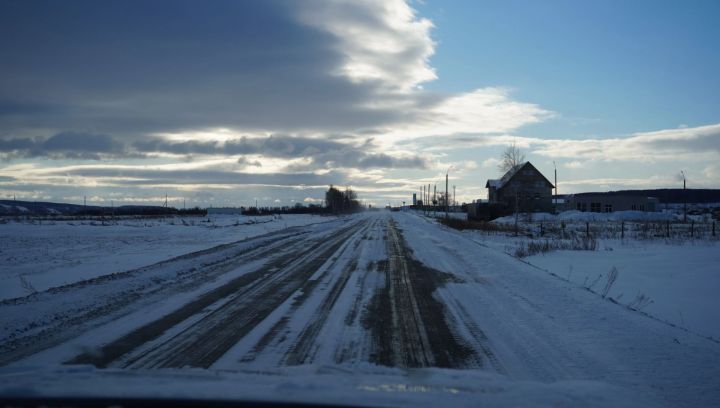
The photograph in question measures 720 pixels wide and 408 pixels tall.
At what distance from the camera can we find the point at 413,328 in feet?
23.0

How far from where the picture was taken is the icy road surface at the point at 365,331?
5.13 metres

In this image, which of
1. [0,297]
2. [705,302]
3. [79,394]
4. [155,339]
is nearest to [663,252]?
[705,302]

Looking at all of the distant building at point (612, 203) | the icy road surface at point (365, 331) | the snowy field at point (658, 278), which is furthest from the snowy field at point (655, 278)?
the distant building at point (612, 203)

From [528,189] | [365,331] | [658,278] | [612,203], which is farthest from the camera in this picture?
[612,203]

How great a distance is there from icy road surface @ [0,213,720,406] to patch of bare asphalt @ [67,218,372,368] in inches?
1.1

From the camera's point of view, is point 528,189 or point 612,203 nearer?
point 528,189

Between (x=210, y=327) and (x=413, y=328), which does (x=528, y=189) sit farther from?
(x=210, y=327)

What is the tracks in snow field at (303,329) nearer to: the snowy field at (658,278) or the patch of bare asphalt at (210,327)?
the patch of bare asphalt at (210,327)

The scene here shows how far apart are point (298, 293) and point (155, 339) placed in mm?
3815

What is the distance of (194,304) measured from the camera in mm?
8656

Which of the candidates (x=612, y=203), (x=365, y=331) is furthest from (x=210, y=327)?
(x=612, y=203)

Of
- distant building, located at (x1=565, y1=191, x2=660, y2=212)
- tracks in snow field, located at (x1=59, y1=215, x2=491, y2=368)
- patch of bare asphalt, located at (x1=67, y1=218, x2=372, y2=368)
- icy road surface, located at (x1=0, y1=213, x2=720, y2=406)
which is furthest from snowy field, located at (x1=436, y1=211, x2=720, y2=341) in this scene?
distant building, located at (x1=565, y1=191, x2=660, y2=212)

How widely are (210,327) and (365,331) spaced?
2.30m

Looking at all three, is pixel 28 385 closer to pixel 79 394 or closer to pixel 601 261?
pixel 79 394
